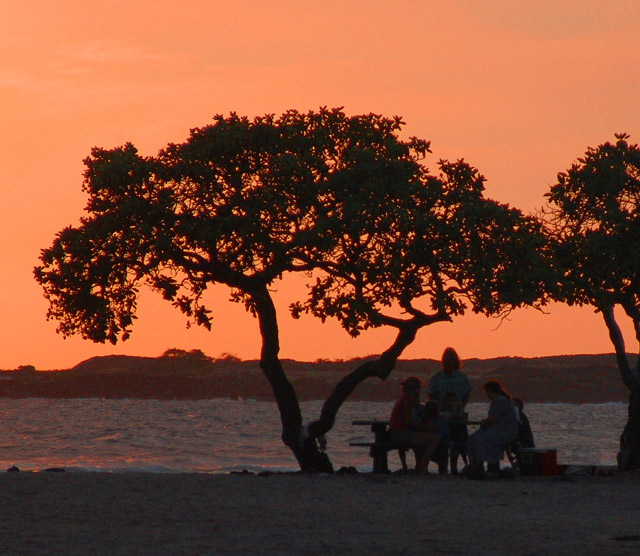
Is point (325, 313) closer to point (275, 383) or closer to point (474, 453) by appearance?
point (275, 383)

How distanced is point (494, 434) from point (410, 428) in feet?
5.40

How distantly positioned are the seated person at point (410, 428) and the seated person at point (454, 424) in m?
0.66

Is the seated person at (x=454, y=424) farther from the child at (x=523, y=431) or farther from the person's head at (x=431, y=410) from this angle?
the child at (x=523, y=431)

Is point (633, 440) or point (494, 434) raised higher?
point (494, 434)

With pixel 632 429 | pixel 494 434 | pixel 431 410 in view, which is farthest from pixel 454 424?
pixel 632 429

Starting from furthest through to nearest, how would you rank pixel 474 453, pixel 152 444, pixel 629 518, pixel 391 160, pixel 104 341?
pixel 152 444
pixel 104 341
pixel 391 160
pixel 474 453
pixel 629 518

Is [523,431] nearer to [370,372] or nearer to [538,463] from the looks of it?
[538,463]

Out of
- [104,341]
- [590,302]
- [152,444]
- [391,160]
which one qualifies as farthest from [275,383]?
[152,444]

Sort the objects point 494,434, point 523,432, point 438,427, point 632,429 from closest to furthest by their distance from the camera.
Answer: point 494,434
point 438,427
point 523,432
point 632,429

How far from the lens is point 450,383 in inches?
840

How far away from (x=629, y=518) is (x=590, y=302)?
10.8 metres

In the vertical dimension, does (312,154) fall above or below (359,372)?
above

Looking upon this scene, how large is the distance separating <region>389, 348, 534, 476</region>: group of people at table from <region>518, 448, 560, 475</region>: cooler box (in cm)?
39

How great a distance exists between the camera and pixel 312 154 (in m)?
22.0
